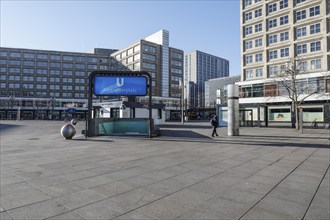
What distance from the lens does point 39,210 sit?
13.0 feet

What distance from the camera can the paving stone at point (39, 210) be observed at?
3715mm

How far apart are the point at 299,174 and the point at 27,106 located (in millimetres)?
95349

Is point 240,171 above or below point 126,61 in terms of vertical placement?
below

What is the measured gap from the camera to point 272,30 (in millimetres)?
45094

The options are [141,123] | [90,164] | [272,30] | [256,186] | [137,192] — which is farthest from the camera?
[272,30]

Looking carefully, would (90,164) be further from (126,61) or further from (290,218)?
(126,61)

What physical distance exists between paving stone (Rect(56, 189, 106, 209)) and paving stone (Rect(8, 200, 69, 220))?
14cm

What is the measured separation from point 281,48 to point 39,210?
48.6m

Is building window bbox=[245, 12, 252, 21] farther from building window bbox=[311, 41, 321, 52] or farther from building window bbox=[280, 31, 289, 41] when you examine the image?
building window bbox=[311, 41, 321, 52]

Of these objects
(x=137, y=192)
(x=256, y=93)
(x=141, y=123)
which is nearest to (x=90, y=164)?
(x=137, y=192)

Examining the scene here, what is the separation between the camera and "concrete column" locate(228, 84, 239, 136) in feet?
60.0

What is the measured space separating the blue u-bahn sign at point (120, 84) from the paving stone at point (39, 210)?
1405 centimetres

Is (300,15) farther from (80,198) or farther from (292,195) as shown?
(80,198)

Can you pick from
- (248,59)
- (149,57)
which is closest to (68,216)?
Answer: (248,59)
